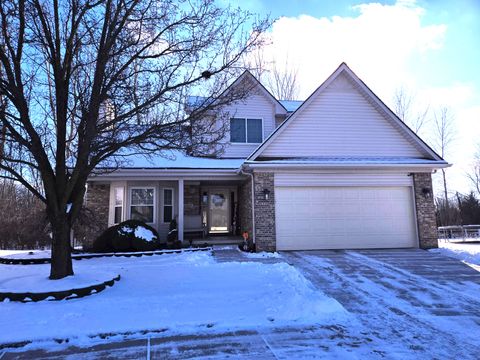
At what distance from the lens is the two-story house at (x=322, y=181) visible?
1252 cm

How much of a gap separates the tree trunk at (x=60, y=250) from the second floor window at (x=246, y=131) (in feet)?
A: 30.2

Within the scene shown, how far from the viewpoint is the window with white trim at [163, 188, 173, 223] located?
15109 mm

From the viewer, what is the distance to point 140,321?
19.0 ft

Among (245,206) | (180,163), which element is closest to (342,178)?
(245,206)

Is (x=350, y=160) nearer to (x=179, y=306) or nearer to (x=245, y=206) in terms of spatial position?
(x=245, y=206)

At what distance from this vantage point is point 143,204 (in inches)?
586

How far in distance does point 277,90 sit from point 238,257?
838 inches

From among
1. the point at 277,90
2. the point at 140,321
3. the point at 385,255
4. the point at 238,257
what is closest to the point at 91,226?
the point at 238,257

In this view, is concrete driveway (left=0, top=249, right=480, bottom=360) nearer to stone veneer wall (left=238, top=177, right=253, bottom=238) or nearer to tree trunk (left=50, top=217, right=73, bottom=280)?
tree trunk (left=50, top=217, right=73, bottom=280)

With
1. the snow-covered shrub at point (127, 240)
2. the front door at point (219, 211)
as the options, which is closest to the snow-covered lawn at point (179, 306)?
the snow-covered shrub at point (127, 240)

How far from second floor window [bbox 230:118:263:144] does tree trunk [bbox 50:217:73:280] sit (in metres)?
9.21

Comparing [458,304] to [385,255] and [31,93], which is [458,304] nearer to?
[385,255]

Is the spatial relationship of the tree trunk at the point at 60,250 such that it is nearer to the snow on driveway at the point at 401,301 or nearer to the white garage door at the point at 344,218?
the snow on driveway at the point at 401,301

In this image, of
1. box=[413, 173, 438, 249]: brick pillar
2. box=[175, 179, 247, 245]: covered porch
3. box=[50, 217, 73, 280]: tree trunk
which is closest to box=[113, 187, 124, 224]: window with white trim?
box=[175, 179, 247, 245]: covered porch
